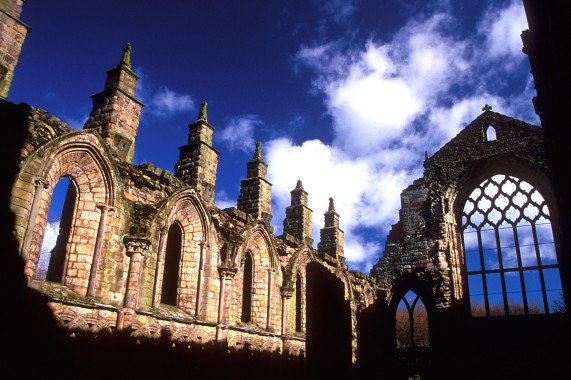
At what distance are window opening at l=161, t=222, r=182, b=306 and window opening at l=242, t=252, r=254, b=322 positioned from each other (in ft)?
7.70

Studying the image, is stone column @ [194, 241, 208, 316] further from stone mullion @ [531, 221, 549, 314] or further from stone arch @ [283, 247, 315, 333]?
stone mullion @ [531, 221, 549, 314]

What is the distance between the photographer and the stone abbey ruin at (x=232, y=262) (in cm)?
564

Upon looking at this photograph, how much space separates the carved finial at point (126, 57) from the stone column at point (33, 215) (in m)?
3.61

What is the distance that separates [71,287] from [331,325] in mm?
5362

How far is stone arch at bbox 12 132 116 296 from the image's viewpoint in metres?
6.39

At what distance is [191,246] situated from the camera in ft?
31.8

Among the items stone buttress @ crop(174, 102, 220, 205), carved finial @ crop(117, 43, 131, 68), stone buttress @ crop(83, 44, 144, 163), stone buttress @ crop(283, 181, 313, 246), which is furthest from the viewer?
stone buttress @ crop(283, 181, 313, 246)

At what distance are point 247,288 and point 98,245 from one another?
5.24 metres

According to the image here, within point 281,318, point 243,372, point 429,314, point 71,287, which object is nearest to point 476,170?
point 429,314

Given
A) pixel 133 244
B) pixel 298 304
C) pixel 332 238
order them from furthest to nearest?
1. pixel 332 238
2. pixel 298 304
3. pixel 133 244

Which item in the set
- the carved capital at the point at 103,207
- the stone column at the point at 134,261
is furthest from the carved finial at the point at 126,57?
the stone column at the point at 134,261

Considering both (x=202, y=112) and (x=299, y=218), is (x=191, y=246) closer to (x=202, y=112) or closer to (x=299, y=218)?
(x=202, y=112)

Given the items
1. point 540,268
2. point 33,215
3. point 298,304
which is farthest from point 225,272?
point 540,268

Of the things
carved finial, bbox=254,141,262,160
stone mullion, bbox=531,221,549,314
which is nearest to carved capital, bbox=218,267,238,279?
carved finial, bbox=254,141,262,160
